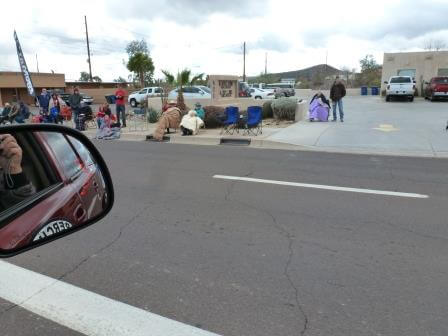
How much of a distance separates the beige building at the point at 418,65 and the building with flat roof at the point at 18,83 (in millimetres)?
35378

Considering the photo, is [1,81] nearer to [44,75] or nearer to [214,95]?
[44,75]

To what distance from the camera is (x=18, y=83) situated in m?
45.9

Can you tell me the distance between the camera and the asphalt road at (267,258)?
9.91 feet

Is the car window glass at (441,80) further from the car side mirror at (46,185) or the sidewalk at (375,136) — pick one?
the car side mirror at (46,185)

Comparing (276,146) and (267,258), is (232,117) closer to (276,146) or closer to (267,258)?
(276,146)

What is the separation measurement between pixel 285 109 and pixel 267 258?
45.3 feet

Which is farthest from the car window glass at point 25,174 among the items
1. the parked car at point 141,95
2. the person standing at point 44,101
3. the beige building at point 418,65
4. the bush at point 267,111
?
the beige building at point 418,65

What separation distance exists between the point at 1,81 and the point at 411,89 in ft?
132

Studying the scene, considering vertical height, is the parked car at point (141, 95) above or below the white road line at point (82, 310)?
above

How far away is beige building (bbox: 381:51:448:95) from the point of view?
3209 centimetres

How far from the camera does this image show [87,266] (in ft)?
12.8

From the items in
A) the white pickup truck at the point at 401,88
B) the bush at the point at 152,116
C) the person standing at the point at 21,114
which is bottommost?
the bush at the point at 152,116

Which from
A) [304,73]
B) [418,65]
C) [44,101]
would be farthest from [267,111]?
[304,73]

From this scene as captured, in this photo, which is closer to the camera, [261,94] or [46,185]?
[46,185]
